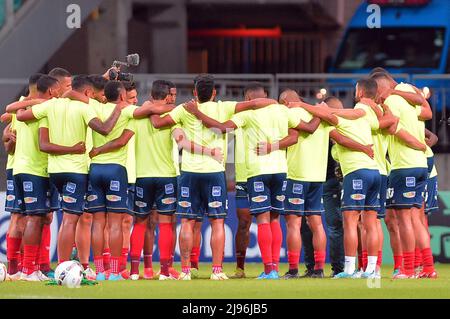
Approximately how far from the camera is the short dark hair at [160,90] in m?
20.5

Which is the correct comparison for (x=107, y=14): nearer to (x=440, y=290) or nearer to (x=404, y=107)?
(x=404, y=107)

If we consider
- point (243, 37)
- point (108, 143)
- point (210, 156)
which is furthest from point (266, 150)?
point (243, 37)

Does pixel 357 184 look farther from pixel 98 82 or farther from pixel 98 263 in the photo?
pixel 98 82

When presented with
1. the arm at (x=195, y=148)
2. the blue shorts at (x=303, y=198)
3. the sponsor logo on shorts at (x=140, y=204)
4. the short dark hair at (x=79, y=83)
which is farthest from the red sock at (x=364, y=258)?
the short dark hair at (x=79, y=83)

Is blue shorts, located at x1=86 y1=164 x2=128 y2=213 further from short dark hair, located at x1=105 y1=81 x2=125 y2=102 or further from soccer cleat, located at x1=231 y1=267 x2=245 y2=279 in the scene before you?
soccer cleat, located at x1=231 y1=267 x2=245 y2=279

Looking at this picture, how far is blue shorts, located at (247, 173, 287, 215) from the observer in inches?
802

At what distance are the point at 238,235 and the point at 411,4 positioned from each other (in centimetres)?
1760

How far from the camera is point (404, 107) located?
2075cm

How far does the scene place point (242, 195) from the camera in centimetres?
2122

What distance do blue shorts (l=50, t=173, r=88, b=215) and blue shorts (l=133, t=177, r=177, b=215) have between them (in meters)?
0.91

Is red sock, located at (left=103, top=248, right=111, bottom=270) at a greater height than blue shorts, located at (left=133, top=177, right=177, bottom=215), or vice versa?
blue shorts, located at (left=133, top=177, right=177, bottom=215)

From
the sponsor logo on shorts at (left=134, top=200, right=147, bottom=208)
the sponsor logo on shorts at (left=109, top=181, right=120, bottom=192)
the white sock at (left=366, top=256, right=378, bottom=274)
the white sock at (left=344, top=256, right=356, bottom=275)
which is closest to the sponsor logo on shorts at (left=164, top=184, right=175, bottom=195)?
the sponsor logo on shorts at (left=134, top=200, right=147, bottom=208)

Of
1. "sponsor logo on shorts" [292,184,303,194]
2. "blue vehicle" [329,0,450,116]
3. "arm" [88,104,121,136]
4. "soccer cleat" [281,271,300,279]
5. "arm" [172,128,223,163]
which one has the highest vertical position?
"blue vehicle" [329,0,450,116]

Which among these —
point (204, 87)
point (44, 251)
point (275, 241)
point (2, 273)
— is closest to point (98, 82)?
point (204, 87)
